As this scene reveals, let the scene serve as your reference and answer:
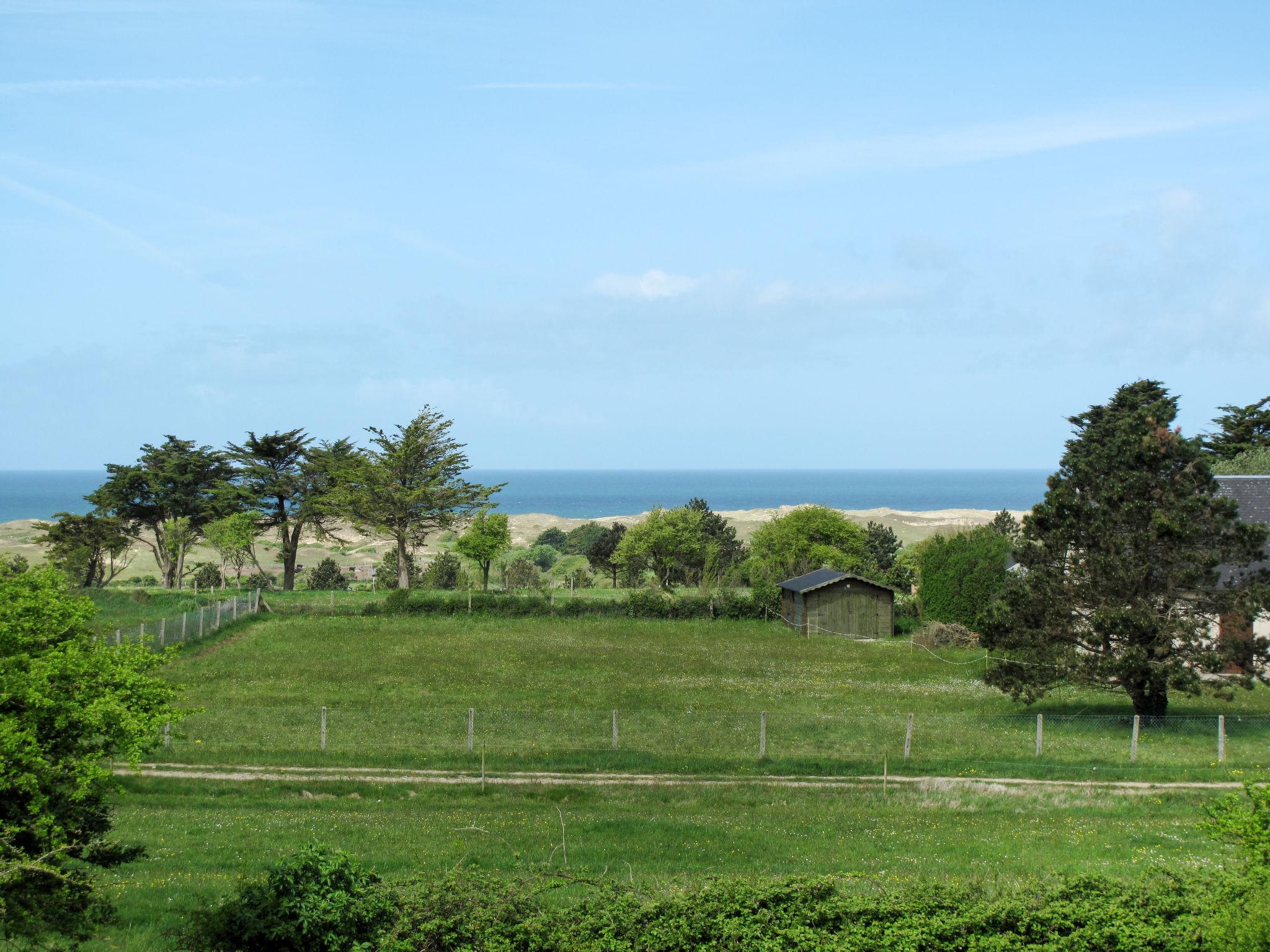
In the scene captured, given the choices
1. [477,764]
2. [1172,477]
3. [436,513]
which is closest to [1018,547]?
[1172,477]

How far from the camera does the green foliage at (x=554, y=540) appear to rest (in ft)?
396

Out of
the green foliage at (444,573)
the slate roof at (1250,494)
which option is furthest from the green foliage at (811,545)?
the green foliage at (444,573)

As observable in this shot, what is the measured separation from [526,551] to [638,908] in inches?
4021

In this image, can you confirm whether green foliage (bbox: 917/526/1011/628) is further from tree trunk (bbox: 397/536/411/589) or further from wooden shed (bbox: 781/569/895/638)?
tree trunk (bbox: 397/536/411/589)

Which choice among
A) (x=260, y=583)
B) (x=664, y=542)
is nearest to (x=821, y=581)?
(x=664, y=542)

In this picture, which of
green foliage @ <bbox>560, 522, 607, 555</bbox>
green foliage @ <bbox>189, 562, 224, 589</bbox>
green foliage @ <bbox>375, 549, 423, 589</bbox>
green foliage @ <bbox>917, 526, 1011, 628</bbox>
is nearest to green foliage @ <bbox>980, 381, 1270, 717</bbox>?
green foliage @ <bbox>917, 526, 1011, 628</bbox>

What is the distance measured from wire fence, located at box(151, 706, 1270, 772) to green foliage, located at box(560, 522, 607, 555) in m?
85.1

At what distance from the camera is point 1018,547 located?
27016 millimetres

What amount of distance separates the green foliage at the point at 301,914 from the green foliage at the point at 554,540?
10719 cm

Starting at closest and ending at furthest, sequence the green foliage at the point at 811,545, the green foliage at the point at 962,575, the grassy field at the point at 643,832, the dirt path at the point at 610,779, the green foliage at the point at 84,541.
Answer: the grassy field at the point at 643,832 → the dirt path at the point at 610,779 → the green foliage at the point at 962,575 → the green foliage at the point at 811,545 → the green foliage at the point at 84,541

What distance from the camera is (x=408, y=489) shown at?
200ft

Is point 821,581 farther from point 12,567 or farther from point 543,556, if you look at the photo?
point 543,556

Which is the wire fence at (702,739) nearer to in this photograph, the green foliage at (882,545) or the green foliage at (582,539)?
the green foliage at (882,545)

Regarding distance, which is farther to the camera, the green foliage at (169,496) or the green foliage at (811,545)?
the green foliage at (169,496)
